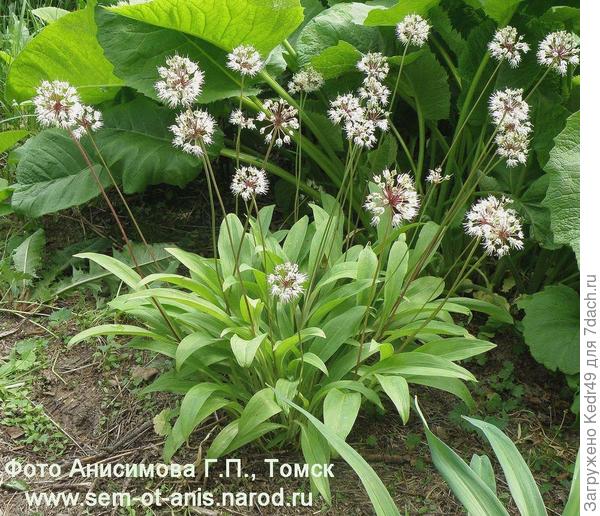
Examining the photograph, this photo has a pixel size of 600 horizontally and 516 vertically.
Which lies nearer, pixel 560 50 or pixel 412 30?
pixel 560 50

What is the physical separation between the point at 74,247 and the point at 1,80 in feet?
4.22

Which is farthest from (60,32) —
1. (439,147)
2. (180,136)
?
(439,147)

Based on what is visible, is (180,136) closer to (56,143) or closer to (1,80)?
(56,143)

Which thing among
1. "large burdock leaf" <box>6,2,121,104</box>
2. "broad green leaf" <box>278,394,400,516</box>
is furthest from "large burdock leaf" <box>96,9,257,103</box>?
"broad green leaf" <box>278,394,400,516</box>

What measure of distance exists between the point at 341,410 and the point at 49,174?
184 cm

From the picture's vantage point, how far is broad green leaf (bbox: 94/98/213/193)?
9.96 ft

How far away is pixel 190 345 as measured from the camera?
6.88ft

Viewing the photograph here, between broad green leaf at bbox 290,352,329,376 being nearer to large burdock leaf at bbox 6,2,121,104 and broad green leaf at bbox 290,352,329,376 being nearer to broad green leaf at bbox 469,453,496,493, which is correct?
broad green leaf at bbox 469,453,496,493

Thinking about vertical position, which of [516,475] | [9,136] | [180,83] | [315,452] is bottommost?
[315,452]

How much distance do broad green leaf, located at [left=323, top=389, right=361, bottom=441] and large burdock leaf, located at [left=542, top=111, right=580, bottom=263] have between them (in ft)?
2.50

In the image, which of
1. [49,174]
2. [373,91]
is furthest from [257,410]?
[49,174]

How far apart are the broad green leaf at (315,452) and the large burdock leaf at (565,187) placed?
0.90 m

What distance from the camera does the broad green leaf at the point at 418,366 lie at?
2.09 metres

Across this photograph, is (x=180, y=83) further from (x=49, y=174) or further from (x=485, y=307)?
(x=49, y=174)
